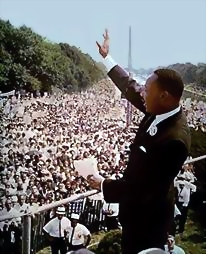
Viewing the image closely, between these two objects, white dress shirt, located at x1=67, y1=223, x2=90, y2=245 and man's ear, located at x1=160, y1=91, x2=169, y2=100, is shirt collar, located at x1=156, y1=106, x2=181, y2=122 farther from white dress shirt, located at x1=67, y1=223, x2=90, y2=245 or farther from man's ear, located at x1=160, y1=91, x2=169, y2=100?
Result: white dress shirt, located at x1=67, y1=223, x2=90, y2=245

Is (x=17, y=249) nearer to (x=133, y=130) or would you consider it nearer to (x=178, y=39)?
(x=133, y=130)

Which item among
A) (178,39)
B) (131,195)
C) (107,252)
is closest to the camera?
(131,195)

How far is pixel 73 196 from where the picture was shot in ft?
6.81

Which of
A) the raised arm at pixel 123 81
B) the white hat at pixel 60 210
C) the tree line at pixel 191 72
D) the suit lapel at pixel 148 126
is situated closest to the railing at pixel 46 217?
the white hat at pixel 60 210

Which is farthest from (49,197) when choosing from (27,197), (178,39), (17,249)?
(178,39)

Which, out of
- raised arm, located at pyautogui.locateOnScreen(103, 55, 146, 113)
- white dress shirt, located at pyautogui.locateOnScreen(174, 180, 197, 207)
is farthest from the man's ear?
white dress shirt, located at pyautogui.locateOnScreen(174, 180, 197, 207)

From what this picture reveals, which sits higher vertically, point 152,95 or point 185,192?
point 152,95

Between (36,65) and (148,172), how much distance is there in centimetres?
56

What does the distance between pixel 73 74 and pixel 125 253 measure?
0.69 meters

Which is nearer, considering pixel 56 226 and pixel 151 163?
pixel 151 163

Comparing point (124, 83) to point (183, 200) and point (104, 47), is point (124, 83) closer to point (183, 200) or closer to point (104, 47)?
point (104, 47)

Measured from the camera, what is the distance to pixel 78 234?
82.6 inches

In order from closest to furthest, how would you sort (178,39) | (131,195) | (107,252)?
(131,195) < (107,252) < (178,39)

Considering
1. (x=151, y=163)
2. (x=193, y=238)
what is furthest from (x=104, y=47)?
(x=193, y=238)
